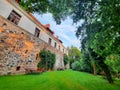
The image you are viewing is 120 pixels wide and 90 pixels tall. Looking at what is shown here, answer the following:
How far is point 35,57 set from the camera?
817 inches

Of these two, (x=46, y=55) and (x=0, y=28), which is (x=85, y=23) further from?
(x=46, y=55)

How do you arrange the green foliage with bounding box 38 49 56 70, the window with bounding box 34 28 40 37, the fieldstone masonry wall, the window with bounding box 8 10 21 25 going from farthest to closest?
the green foliage with bounding box 38 49 56 70 < the window with bounding box 34 28 40 37 < the window with bounding box 8 10 21 25 < the fieldstone masonry wall

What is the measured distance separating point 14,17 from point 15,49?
3.89 meters

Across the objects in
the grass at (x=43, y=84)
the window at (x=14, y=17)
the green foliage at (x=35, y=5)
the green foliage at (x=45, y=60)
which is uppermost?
the window at (x=14, y=17)

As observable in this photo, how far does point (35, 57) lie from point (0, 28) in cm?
841

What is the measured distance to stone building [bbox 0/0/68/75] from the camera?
14143 millimetres

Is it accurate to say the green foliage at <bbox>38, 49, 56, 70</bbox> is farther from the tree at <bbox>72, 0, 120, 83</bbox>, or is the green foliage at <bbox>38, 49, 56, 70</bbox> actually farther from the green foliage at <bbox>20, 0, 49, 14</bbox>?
the green foliage at <bbox>20, 0, 49, 14</bbox>

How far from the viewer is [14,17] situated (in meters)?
15.9

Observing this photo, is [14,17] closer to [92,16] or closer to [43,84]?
[43,84]

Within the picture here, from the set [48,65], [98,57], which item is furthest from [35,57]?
[98,57]

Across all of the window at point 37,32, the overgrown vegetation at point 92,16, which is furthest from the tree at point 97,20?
the window at point 37,32

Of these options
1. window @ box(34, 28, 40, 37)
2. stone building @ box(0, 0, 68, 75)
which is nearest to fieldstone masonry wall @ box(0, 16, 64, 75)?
stone building @ box(0, 0, 68, 75)

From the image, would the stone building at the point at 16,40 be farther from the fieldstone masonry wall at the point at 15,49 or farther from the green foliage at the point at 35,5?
the green foliage at the point at 35,5

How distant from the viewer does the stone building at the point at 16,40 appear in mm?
14143
